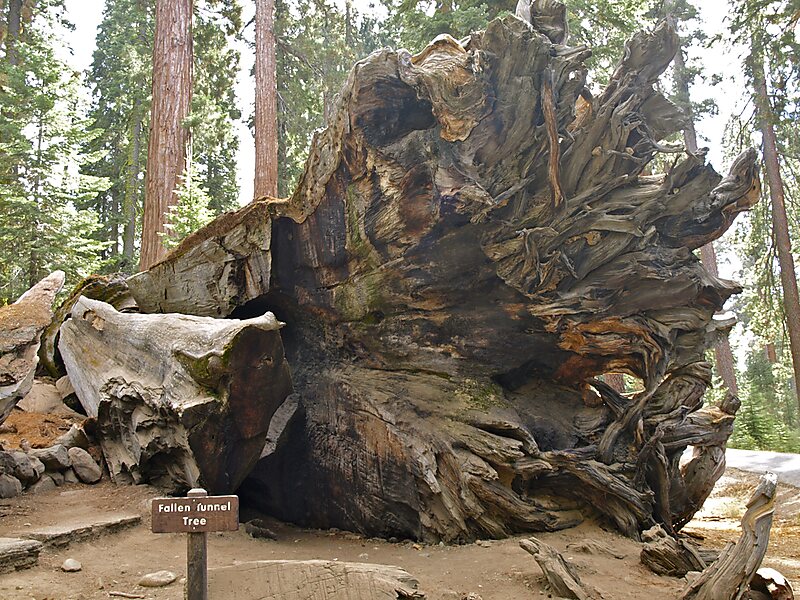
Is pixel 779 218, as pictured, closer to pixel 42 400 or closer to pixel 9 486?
pixel 42 400

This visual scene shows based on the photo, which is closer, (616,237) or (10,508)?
(10,508)

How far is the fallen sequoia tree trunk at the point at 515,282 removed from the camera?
22.3ft

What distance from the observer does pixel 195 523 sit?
4082mm

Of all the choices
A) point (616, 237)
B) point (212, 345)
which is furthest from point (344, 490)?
point (616, 237)

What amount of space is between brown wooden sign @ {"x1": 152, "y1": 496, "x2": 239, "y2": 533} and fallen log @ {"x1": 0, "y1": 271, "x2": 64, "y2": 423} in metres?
3.92

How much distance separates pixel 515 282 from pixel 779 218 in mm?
12324

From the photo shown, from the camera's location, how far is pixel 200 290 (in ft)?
29.5

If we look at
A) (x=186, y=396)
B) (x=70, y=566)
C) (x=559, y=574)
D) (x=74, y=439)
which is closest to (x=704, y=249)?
(x=559, y=574)

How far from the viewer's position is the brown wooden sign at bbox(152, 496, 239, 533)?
4.07 metres

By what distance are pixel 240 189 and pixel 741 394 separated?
67.9 feet

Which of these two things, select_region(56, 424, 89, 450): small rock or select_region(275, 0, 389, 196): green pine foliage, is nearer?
select_region(56, 424, 89, 450): small rock

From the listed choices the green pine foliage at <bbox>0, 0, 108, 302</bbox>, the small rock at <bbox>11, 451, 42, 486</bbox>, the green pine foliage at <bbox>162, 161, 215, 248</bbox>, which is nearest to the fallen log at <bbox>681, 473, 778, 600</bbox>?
the small rock at <bbox>11, 451, 42, 486</bbox>

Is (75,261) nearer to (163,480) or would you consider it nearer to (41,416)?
(41,416)

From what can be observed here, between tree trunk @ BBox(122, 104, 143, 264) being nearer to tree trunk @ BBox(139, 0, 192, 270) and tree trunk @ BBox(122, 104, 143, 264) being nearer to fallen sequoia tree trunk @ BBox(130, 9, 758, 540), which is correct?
tree trunk @ BBox(139, 0, 192, 270)
